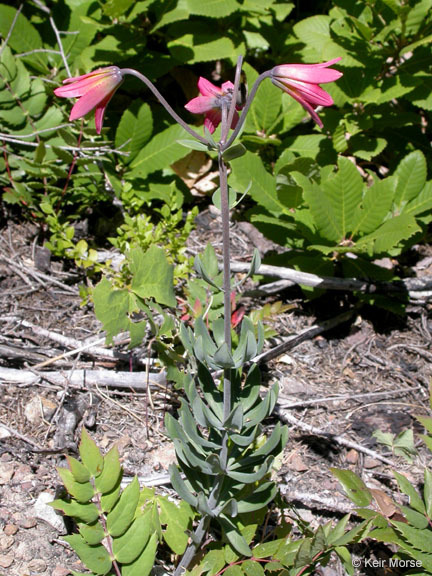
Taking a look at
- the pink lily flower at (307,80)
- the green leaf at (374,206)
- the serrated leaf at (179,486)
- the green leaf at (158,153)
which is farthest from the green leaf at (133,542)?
the green leaf at (158,153)

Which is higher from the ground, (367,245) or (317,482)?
(367,245)

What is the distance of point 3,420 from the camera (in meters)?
2.01

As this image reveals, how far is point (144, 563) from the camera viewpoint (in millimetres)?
1353

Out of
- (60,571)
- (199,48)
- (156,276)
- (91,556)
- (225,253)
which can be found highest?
(199,48)

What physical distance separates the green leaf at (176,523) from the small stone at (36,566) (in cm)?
41

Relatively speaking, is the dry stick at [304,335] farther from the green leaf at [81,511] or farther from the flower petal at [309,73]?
the flower petal at [309,73]

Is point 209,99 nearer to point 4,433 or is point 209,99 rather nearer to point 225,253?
point 225,253

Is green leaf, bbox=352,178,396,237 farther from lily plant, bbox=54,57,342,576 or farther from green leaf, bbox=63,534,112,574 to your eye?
green leaf, bbox=63,534,112,574

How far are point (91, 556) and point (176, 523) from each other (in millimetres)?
282

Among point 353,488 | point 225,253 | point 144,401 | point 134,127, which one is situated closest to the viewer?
point 225,253

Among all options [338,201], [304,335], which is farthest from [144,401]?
[338,201]

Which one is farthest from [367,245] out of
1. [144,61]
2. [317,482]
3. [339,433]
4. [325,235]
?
[144,61]

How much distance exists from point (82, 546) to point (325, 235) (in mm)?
1481

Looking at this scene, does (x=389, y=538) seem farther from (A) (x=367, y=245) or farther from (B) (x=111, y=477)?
(A) (x=367, y=245)
